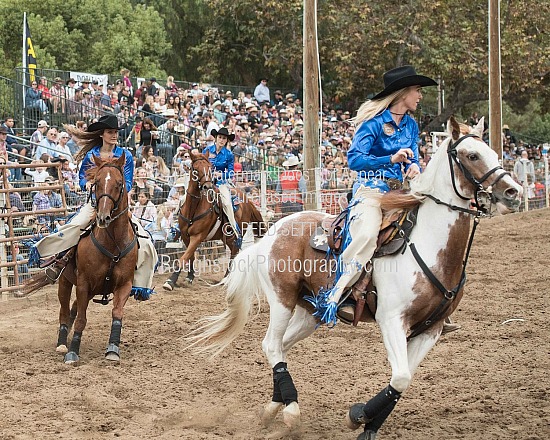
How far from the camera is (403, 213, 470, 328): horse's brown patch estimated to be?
19.0 ft

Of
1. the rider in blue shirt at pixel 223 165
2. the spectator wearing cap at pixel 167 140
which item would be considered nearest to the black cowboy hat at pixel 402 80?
the rider in blue shirt at pixel 223 165

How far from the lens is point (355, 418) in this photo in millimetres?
5867

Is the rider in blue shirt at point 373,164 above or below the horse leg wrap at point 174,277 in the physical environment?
above

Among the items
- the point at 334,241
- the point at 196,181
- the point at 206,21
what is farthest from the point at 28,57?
the point at 334,241

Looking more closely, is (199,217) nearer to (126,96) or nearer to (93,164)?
(93,164)

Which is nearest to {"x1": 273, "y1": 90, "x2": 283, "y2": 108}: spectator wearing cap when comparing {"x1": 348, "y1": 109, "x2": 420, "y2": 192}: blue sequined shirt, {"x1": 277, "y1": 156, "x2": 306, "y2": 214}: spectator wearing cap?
{"x1": 277, "y1": 156, "x2": 306, "y2": 214}: spectator wearing cap

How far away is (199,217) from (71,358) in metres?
5.11

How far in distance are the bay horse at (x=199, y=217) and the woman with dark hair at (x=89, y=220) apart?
3.64 meters

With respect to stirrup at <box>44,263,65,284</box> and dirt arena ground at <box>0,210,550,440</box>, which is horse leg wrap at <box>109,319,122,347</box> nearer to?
dirt arena ground at <box>0,210,550,440</box>

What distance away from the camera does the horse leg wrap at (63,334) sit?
28.5 feet

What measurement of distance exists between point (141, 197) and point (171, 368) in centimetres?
650

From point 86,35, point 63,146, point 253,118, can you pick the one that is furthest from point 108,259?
point 86,35

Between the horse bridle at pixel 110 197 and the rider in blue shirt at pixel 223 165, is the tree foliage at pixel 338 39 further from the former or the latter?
the horse bridle at pixel 110 197

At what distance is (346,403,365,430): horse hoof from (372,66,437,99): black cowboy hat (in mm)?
2358
